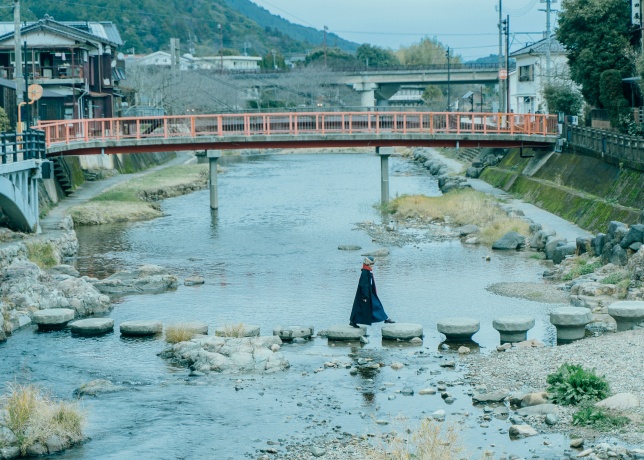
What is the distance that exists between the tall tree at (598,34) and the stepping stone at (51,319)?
118ft

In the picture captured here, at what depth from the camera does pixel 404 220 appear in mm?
49938

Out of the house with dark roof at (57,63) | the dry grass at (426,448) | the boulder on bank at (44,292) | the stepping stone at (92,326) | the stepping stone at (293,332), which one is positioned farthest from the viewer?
the house with dark roof at (57,63)

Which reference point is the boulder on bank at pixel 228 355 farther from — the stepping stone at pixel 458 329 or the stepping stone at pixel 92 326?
the stepping stone at pixel 458 329

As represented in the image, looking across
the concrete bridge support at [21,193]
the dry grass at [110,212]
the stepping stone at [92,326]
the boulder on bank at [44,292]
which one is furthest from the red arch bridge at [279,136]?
the stepping stone at [92,326]

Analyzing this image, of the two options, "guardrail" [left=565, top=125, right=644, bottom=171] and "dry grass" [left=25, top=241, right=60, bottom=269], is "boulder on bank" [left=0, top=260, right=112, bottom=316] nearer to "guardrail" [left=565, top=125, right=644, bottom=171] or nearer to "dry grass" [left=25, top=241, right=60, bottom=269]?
"dry grass" [left=25, top=241, right=60, bottom=269]

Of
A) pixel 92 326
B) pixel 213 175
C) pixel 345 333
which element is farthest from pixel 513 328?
pixel 213 175

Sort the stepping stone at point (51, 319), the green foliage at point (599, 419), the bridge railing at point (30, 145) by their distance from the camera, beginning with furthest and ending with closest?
the bridge railing at point (30, 145)
the stepping stone at point (51, 319)
the green foliage at point (599, 419)

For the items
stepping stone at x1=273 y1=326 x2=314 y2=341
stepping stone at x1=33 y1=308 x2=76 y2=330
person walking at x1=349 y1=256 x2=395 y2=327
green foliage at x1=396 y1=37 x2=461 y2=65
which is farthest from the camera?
green foliage at x1=396 y1=37 x2=461 y2=65

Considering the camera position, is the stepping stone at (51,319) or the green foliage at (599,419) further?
the stepping stone at (51,319)

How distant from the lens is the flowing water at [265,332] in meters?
18.2

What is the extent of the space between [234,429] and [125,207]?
3550 centimetres

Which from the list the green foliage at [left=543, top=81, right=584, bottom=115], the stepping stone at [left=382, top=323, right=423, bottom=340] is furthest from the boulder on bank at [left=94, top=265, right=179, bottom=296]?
the green foliage at [left=543, top=81, right=584, bottom=115]

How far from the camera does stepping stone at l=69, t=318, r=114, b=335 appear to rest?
84.9 feet

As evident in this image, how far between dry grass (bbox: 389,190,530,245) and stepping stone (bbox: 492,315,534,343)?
58.1 feet
